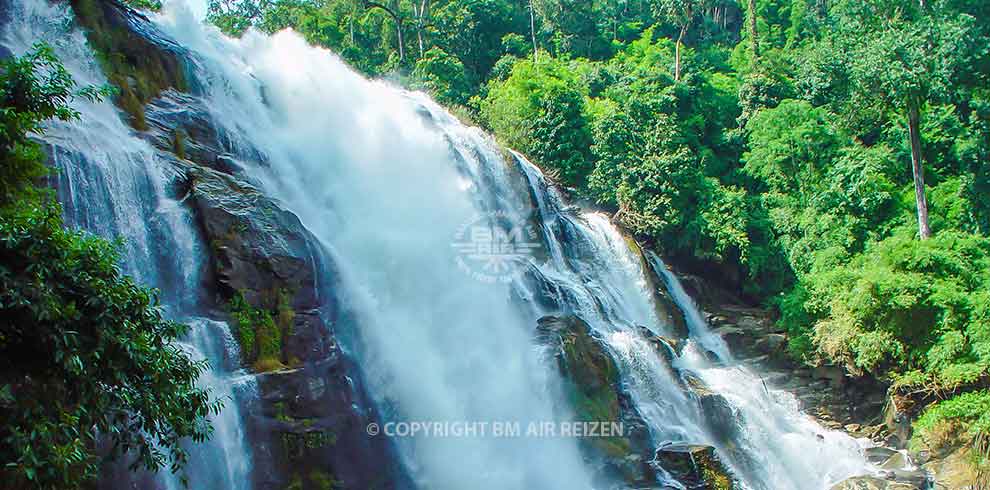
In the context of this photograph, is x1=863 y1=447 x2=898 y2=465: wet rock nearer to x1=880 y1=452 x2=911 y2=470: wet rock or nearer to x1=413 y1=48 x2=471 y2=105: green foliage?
x1=880 y1=452 x2=911 y2=470: wet rock

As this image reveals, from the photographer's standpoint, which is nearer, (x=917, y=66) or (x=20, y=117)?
(x=20, y=117)

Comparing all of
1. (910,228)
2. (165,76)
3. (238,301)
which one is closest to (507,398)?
(238,301)

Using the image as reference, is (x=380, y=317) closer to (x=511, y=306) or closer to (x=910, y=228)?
(x=511, y=306)

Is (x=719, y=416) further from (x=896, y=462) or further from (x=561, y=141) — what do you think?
(x=561, y=141)

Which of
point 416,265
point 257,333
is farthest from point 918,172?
point 257,333

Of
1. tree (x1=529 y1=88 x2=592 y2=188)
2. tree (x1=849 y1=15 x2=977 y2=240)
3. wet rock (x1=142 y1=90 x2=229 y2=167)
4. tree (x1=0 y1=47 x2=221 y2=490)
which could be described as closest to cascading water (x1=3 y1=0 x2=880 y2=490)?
wet rock (x1=142 y1=90 x2=229 y2=167)

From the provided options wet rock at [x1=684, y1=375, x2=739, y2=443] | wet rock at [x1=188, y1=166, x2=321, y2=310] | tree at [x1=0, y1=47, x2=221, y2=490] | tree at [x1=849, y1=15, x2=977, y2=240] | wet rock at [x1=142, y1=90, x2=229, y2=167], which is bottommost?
wet rock at [x1=684, y1=375, x2=739, y2=443]
